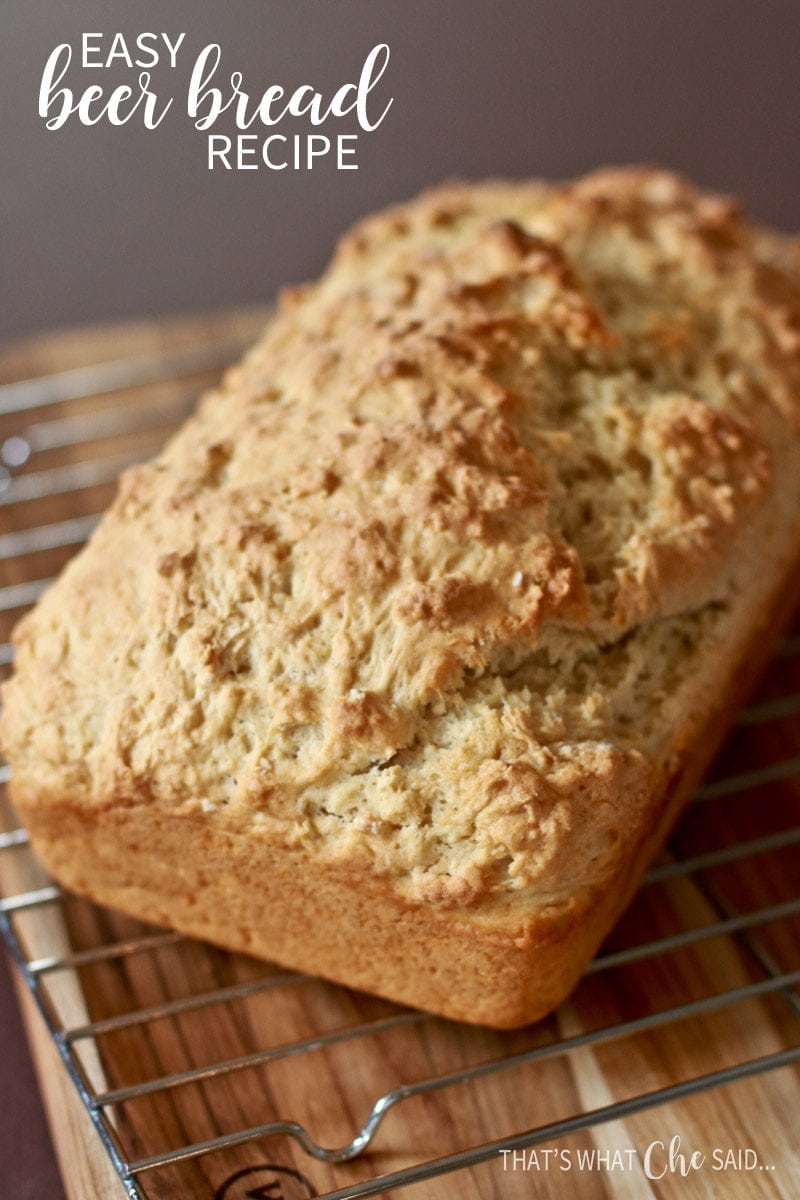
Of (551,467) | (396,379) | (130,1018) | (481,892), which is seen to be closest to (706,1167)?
(481,892)

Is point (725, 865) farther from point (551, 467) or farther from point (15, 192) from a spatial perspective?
point (15, 192)

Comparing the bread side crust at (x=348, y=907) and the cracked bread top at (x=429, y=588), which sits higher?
the cracked bread top at (x=429, y=588)

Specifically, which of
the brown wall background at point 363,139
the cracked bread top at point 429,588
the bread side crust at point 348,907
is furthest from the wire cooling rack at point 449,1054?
the brown wall background at point 363,139

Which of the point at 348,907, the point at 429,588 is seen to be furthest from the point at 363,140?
the point at 348,907

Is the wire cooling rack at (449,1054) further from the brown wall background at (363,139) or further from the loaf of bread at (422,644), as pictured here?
the brown wall background at (363,139)

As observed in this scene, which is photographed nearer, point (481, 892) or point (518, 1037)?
point (481, 892)

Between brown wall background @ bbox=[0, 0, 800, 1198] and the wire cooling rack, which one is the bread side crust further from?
brown wall background @ bbox=[0, 0, 800, 1198]
